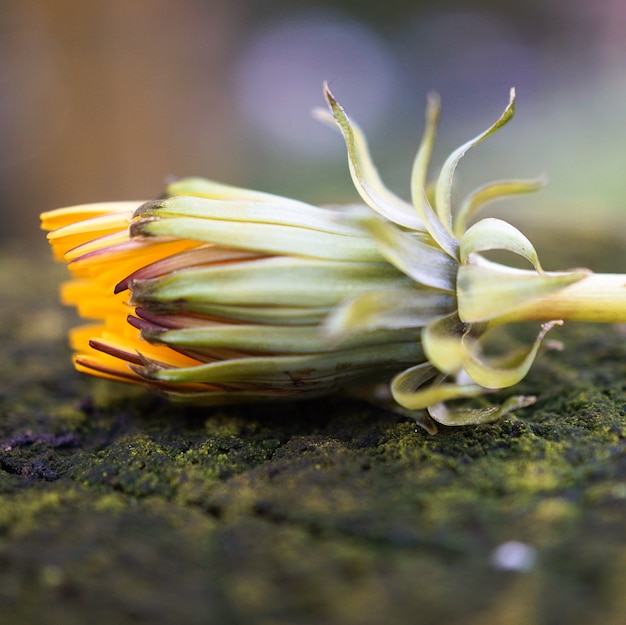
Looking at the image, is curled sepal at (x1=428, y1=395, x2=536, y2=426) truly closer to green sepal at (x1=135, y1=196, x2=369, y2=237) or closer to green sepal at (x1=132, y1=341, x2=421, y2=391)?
green sepal at (x1=132, y1=341, x2=421, y2=391)

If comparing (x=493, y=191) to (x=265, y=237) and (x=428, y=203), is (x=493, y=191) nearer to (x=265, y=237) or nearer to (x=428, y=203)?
(x=428, y=203)

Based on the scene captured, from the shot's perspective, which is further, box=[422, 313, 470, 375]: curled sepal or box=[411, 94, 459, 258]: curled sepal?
box=[411, 94, 459, 258]: curled sepal

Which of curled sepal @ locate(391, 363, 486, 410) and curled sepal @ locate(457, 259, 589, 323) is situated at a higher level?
curled sepal @ locate(457, 259, 589, 323)

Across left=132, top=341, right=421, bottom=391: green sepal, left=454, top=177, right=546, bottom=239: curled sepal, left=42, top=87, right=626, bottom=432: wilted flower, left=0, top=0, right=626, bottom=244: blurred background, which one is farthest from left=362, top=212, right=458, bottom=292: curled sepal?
left=0, top=0, right=626, bottom=244: blurred background

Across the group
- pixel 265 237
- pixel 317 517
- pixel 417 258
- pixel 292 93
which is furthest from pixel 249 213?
pixel 292 93

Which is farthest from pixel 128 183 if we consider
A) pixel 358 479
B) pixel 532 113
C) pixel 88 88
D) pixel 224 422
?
pixel 532 113

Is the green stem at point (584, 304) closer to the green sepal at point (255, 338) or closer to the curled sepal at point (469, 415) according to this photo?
the curled sepal at point (469, 415)
